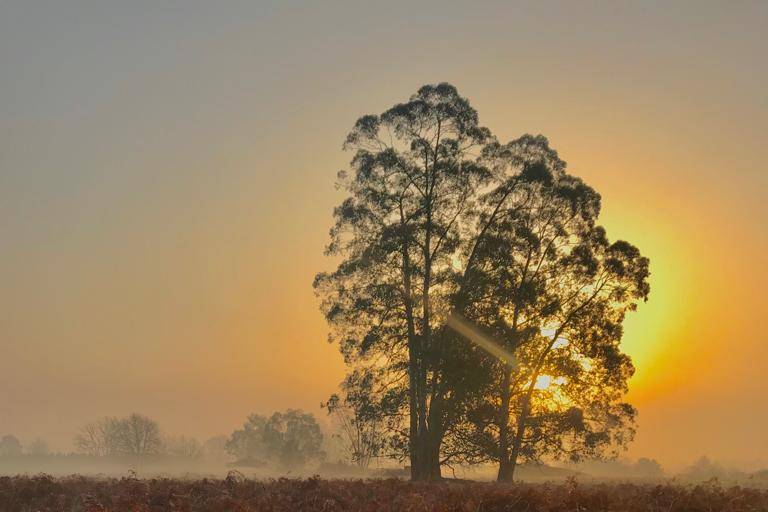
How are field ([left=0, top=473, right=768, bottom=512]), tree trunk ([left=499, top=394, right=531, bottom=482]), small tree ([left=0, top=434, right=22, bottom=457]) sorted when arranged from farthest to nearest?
small tree ([left=0, top=434, right=22, bottom=457])
tree trunk ([left=499, top=394, right=531, bottom=482])
field ([left=0, top=473, right=768, bottom=512])

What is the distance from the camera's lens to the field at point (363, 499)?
1078 centimetres

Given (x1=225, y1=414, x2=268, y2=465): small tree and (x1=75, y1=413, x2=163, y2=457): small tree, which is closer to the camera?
(x1=75, y1=413, x2=163, y2=457): small tree

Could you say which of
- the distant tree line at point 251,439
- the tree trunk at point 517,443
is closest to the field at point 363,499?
the tree trunk at point 517,443

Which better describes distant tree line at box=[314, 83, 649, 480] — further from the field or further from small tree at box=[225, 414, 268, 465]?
small tree at box=[225, 414, 268, 465]

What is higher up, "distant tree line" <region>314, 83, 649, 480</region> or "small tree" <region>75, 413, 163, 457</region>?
"distant tree line" <region>314, 83, 649, 480</region>

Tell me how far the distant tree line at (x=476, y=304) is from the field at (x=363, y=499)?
1056 centimetres

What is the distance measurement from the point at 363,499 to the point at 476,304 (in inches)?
527

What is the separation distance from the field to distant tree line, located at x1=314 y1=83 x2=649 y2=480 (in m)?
10.6

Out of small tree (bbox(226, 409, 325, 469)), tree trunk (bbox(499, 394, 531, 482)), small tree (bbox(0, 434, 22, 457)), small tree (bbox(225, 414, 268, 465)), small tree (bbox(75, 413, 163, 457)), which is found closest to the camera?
tree trunk (bbox(499, 394, 531, 482))

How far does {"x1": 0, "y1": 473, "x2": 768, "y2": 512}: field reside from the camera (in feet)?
35.4

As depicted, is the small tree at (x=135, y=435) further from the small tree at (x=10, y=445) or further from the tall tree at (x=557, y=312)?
the small tree at (x=10, y=445)

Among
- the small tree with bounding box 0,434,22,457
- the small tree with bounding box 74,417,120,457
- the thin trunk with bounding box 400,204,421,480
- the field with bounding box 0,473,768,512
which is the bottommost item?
the small tree with bounding box 0,434,22,457

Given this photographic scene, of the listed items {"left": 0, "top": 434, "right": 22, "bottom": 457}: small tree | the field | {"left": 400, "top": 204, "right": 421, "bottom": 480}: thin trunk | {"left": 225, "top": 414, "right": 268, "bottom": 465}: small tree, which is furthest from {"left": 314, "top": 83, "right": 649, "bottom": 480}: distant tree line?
{"left": 0, "top": 434, "right": 22, "bottom": 457}: small tree

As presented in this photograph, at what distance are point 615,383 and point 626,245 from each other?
21.1 ft
